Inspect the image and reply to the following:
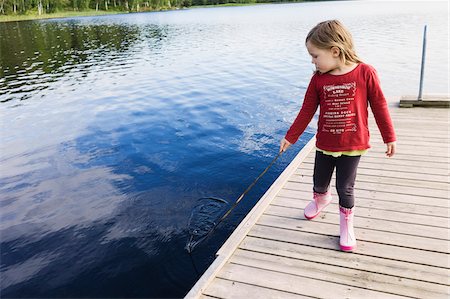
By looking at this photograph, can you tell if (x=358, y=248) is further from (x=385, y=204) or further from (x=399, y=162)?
(x=399, y=162)

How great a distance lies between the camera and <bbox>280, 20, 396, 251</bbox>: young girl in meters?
3.02

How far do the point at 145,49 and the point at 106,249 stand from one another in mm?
26061

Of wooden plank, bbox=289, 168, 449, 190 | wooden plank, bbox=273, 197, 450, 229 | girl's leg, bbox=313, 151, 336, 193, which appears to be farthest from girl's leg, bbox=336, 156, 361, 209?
wooden plank, bbox=289, 168, 449, 190

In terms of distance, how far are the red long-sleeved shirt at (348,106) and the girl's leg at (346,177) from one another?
0.13 metres

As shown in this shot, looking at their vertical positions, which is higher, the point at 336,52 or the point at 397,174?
the point at 336,52

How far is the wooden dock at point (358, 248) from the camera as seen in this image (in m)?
3.02

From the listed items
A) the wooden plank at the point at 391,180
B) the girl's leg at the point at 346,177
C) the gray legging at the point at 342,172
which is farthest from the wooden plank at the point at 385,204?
the girl's leg at the point at 346,177

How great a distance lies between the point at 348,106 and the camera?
3.16 m

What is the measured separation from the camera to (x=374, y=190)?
4613 millimetres

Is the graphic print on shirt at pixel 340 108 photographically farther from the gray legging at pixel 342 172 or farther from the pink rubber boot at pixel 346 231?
the pink rubber boot at pixel 346 231

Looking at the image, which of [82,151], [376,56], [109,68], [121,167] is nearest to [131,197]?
[121,167]

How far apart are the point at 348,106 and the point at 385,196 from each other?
183cm

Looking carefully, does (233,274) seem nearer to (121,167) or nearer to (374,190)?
(374,190)

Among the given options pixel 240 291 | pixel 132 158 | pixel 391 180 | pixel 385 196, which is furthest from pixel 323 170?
pixel 132 158
